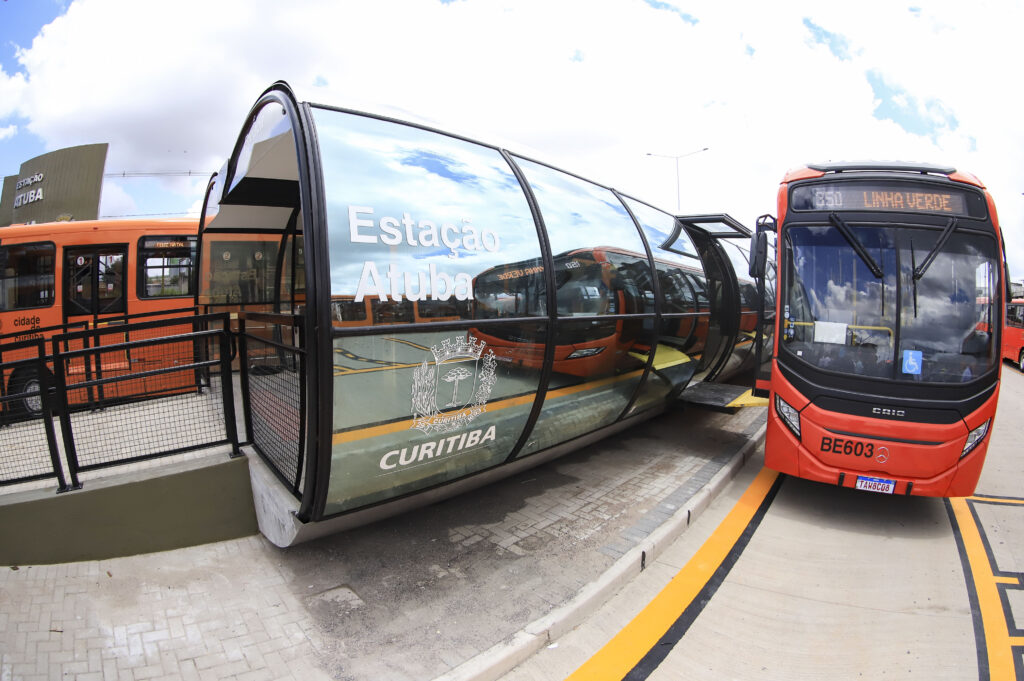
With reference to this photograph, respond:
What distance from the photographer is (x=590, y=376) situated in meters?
4.65

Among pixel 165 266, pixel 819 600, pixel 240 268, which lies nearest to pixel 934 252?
pixel 819 600

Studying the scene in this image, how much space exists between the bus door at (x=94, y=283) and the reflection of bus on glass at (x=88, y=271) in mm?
12

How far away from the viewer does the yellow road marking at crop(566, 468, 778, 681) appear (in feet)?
9.25

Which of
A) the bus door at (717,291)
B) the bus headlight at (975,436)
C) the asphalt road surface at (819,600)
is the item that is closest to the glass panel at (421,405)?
the asphalt road surface at (819,600)

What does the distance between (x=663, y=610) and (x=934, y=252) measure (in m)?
4.08

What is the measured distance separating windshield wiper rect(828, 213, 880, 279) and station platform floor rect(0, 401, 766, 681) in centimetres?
274

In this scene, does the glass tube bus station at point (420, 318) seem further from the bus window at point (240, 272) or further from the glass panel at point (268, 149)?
the bus window at point (240, 272)

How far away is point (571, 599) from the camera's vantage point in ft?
10.6

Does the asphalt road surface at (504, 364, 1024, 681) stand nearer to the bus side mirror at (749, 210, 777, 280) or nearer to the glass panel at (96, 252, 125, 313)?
the bus side mirror at (749, 210, 777, 280)

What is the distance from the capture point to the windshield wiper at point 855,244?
192 inches

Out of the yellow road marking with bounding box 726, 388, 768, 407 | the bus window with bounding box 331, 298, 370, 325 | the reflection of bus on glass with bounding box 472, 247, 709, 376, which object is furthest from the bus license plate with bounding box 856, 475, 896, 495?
the bus window with bounding box 331, 298, 370, 325

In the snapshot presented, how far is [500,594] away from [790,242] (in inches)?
173

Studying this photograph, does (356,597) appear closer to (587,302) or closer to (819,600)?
(587,302)

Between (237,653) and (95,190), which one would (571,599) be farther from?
(95,190)
